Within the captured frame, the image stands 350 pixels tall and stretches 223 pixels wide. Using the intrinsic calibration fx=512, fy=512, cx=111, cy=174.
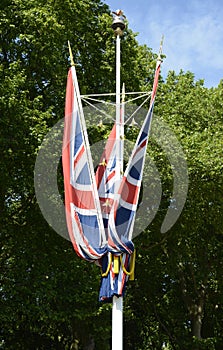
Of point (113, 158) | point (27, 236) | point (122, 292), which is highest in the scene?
point (27, 236)

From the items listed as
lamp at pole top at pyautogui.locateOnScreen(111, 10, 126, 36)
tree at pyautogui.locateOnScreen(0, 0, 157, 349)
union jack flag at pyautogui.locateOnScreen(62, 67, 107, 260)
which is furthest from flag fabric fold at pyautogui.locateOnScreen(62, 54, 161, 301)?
tree at pyautogui.locateOnScreen(0, 0, 157, 349)

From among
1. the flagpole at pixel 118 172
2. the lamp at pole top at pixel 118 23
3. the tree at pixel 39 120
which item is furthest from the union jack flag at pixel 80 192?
the tree at pixel 39 120

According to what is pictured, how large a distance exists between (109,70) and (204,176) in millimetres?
5064

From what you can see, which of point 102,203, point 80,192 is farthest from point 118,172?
point 80,192

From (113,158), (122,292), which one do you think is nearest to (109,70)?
(113,158)

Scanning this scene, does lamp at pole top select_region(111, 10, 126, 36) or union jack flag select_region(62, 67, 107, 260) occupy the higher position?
lamp at pole top select_region(111, 10, 126, 36)

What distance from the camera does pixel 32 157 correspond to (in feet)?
51.6

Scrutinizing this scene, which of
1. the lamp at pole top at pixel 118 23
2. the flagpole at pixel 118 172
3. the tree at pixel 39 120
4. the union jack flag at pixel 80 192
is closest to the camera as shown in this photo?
the flagpole at pixel 118 172

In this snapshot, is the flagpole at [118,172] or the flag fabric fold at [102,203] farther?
the flag fabric fold at [102,203]

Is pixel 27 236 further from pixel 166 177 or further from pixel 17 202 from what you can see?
pixel 166 177

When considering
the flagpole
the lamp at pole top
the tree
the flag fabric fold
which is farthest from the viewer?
the tree

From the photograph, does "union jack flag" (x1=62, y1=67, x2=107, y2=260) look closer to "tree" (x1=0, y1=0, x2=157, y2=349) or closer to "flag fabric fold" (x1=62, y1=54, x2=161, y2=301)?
"flag fabric fold" (x1=62, y1=54, x2=161, y2=301)

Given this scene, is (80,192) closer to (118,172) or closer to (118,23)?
(118,172)

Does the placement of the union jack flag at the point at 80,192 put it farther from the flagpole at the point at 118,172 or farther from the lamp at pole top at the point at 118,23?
the lamp at pole top at the point at 118,23
